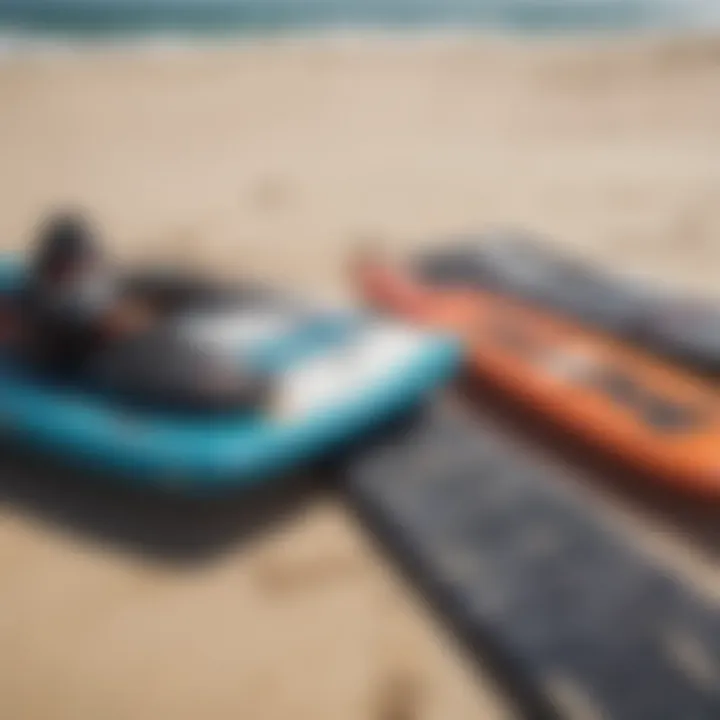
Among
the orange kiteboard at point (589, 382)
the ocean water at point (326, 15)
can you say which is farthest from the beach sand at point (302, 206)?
the ocean water at point (326, 15)

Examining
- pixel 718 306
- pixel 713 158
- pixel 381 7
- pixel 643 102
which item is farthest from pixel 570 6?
pixel 718 306

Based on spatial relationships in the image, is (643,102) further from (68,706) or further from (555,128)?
(68,706)

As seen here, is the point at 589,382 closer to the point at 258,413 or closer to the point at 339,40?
the point at 258,413

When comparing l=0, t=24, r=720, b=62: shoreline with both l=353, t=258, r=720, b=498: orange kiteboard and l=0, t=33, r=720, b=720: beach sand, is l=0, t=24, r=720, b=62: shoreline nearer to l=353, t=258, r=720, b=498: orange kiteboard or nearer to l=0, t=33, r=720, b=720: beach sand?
l=0, t=33, r=720, b=720: beach sand

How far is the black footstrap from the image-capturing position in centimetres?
189

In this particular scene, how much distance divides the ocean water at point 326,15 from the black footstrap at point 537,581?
29.9 ft

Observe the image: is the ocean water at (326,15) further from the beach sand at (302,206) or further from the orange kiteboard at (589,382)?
the orange kiteboard at (589,382)

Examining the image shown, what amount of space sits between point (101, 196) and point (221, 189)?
601 mm

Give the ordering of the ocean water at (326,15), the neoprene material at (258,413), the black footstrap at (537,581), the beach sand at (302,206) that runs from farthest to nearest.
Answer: the ocean water at (326,15), the neoprene material at (258,413), the beach sand at (302,206), the black footstrap at (537,581)

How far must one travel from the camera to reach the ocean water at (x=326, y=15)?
1105 cm

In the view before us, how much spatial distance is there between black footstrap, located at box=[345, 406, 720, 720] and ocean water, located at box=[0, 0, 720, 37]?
9.10 meters

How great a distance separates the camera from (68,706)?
2.01 metres

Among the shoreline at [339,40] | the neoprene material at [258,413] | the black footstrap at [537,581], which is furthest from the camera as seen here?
the shoreline at [339,40]

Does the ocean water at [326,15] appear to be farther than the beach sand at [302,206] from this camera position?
Yes
